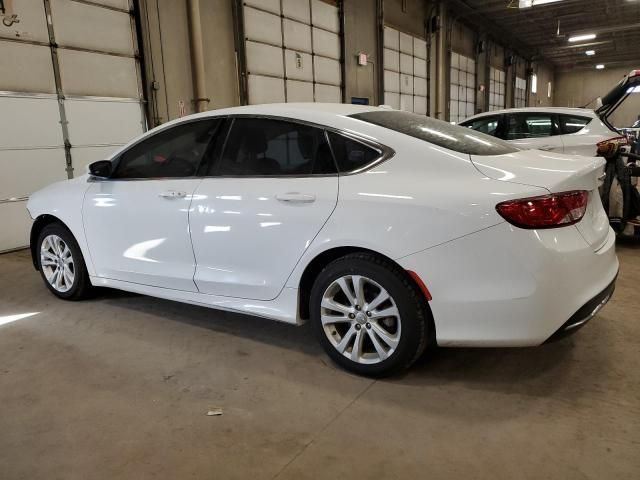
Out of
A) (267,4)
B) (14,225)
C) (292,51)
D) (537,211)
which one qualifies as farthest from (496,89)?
(537,211)

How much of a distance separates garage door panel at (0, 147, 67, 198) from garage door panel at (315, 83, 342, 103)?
5.40m

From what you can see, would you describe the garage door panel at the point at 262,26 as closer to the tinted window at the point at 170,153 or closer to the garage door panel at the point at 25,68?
the garage door panel at the point at 25,68

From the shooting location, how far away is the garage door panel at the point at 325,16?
32.2 ft

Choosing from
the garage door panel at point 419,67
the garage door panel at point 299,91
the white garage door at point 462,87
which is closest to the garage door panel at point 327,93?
the garage door panel at point 299,91

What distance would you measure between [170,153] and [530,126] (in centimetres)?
511

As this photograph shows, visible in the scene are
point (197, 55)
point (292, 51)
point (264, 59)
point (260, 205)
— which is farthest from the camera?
point (292, 51)

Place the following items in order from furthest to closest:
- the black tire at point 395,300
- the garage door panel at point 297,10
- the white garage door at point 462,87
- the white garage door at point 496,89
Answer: the white garage door at point 496,89, the white garage door at point 462,87, the garage door panel at point 297,10, the black tire at point 395,300

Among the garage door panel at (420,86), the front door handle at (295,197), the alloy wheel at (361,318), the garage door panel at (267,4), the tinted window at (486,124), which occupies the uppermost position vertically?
the garage door panel at (267,4)

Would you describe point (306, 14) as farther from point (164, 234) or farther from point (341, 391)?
point (341, 391)

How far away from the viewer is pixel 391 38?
12.2 m

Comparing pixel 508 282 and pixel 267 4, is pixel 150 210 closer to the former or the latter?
pixel 508 282

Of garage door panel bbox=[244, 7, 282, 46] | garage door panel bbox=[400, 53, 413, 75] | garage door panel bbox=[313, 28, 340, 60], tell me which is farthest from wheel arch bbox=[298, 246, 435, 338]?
garage door panel bbox=[400, 53, 413, 75]

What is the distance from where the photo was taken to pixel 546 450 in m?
1.82

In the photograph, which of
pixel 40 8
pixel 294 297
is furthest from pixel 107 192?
pixel 40 8
